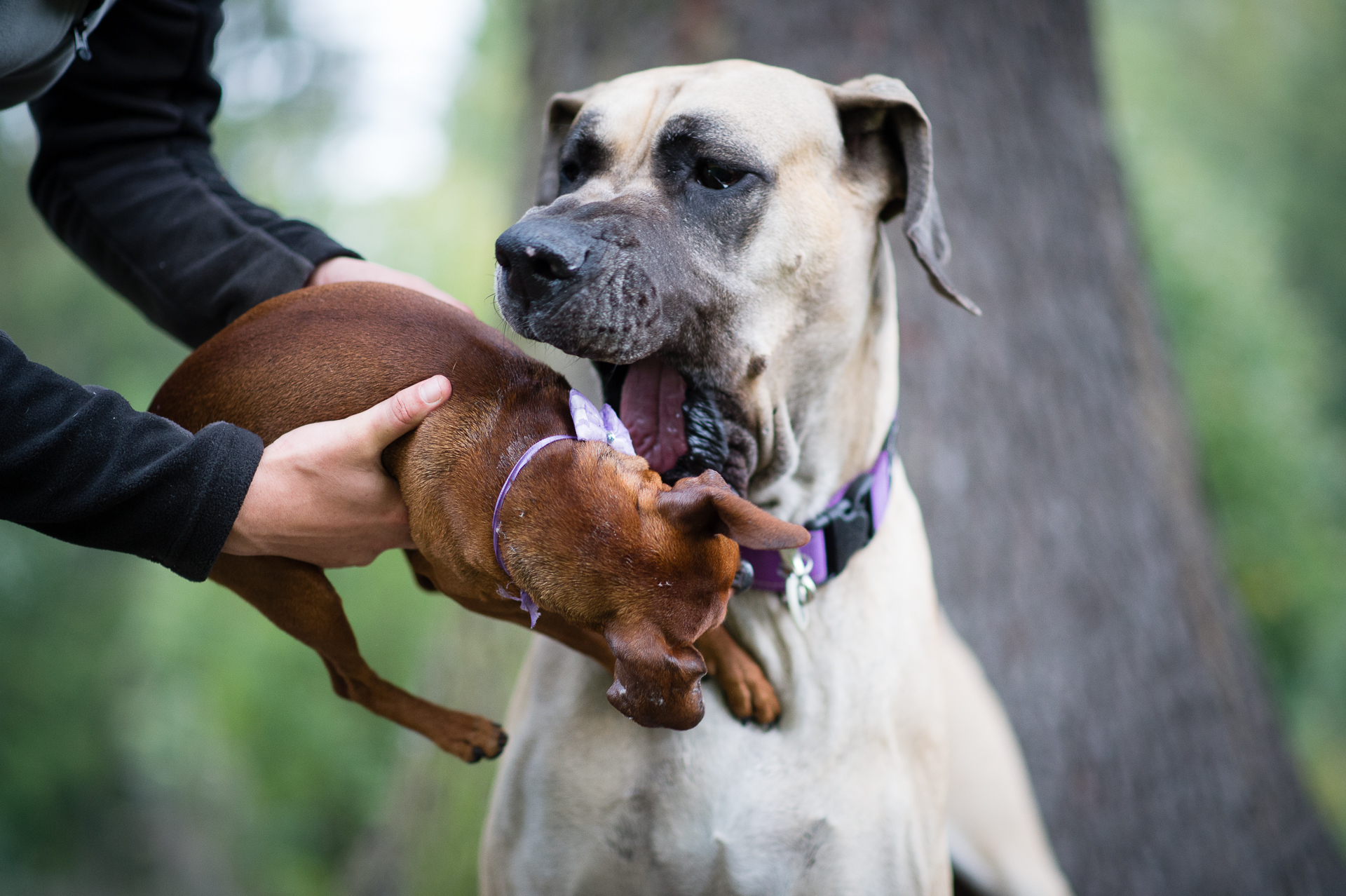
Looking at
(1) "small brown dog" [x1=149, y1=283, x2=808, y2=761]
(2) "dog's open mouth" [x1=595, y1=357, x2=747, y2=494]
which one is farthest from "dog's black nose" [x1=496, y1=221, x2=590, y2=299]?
(2) "dog's open mouth" [x1=595, y1=357, x2=747, y2=494]

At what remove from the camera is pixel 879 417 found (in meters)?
2.04

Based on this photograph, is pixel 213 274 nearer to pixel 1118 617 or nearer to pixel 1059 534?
pixel 1059 534

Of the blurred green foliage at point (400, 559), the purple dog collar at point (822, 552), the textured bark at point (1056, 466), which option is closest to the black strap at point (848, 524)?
the purple dog collar at point (822, 552)

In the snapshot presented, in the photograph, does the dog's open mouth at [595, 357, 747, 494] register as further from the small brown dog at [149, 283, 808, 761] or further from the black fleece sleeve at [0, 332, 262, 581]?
the black fleece sleeve at [0, 332, 262, 581]

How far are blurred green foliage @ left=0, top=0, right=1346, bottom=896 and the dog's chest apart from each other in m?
2.10

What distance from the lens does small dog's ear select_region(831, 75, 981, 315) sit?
6.02ft

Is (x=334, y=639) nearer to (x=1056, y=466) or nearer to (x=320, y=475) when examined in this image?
(x=320, y=475)

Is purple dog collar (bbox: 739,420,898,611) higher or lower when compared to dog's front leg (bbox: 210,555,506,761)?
higher

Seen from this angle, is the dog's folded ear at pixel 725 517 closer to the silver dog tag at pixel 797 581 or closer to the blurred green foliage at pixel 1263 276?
the silver dog tag at pixel 797 581

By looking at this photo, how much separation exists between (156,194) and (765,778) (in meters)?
1.77

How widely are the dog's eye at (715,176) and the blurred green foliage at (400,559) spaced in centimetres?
270

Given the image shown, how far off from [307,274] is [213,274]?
193mm

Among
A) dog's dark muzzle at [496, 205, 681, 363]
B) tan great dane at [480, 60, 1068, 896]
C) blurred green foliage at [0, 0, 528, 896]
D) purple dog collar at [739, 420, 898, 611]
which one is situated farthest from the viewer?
blurred green foliage at [0, 0, 528, 896]

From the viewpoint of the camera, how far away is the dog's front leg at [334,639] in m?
1.64
